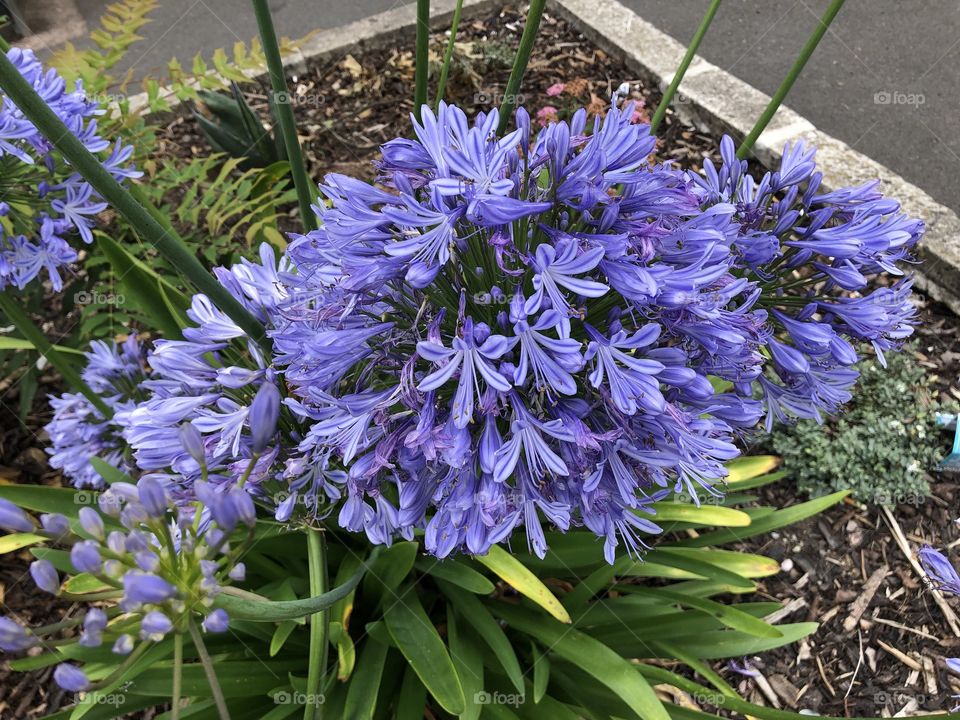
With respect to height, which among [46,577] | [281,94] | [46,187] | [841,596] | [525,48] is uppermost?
[525,48]

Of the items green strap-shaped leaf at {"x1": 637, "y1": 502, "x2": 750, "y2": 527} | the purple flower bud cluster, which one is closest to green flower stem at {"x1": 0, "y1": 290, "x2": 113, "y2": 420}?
the purple flower bud cluster

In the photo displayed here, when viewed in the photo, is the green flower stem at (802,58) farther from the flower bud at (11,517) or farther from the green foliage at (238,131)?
the green foliage at (238,131)

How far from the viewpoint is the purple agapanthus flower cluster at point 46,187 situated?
1.98 metres

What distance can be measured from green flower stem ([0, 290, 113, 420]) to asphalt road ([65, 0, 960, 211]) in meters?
2.75

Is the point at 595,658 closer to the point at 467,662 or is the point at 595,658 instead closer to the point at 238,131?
the point at 467,662

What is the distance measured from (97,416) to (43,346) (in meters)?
0.41

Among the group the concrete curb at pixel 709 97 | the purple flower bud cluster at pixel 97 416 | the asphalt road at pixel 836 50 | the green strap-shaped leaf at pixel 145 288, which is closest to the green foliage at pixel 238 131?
the concrete curb at pixel 709 97

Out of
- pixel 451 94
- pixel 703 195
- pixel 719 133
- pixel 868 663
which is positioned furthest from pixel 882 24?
pixel 703 195

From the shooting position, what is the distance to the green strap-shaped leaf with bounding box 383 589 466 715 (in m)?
1.73

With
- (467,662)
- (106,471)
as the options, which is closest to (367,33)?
(106,471)

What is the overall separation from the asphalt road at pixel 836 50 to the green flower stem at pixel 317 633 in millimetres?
3690

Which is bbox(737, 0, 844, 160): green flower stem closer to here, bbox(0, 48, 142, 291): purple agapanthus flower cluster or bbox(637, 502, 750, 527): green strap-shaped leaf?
A: bbox(637, 502, 750, 527): green strap-shaped leaf
